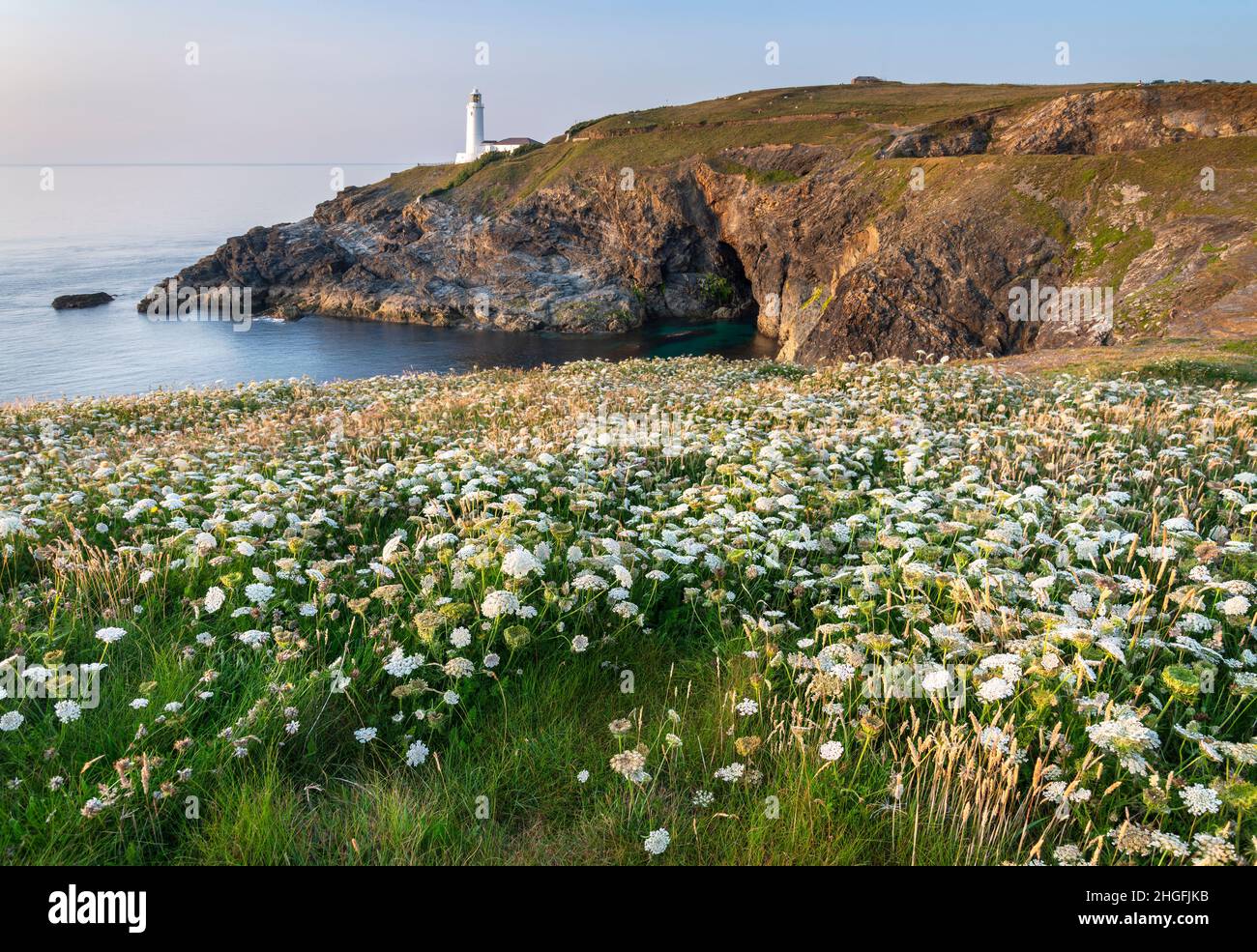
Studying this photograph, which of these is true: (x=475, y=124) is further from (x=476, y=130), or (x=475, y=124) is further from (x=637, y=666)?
(x=637, y=666)

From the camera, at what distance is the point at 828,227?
77.3 m

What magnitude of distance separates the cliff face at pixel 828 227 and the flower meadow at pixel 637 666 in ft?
91.0

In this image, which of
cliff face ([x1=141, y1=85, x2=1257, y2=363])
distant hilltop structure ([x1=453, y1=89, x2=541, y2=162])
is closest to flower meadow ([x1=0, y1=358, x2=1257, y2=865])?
cliff face ([x1=141, y1=85, x2=1257, y2=363])

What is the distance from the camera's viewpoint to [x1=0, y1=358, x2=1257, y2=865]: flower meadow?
11.6 feet

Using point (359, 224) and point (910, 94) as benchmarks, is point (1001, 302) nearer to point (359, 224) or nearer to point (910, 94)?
point (910, 94)

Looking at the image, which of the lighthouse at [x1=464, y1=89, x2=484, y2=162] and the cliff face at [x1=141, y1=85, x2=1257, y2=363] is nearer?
the cliff face at [x1=141, y1=85, x2=1257, y2=363]

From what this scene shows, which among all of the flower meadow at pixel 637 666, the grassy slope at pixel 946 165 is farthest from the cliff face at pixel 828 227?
the flower meadow at pixel 637 666

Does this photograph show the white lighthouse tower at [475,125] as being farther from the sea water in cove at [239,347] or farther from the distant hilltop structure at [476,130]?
the sea water in cove at [239,347]

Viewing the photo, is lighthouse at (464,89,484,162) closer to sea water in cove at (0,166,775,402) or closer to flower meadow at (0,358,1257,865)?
sea water in cove at (0,166,775,402)

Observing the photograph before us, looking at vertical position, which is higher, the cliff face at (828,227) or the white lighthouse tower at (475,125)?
the white lighthouse tower at (475,125)

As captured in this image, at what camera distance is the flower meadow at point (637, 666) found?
354cm

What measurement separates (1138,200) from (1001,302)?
9.82 meters

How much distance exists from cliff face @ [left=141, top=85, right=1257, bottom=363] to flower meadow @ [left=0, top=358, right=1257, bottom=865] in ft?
91.0

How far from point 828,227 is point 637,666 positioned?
8018cm
